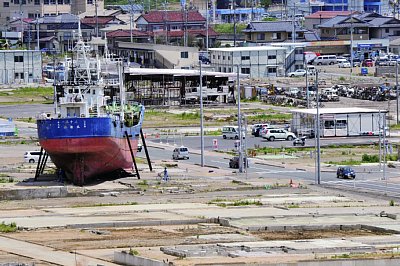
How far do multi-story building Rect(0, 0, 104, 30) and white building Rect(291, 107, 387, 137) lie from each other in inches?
2920

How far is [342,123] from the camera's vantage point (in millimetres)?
65875

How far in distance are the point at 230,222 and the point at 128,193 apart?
8541 mm

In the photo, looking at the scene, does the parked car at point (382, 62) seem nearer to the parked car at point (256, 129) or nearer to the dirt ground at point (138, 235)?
the parked car at point (256, 129)

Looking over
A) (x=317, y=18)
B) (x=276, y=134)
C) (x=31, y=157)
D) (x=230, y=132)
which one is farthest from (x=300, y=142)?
(x=317, y=18)

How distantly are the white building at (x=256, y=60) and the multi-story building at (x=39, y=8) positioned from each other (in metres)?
38.0

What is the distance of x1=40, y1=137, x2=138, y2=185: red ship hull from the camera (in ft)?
160

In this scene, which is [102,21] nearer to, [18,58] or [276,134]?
[18,58]

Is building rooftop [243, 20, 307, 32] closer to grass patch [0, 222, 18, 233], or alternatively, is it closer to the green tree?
the green tree

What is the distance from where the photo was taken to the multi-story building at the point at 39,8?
138750 millimetres

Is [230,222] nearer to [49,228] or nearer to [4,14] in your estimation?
[49,228]

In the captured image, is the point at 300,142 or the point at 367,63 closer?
the point at 300,142

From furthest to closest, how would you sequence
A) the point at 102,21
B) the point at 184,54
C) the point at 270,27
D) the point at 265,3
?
the point at 265,3, the point at 102,21, the point at 270,27, the point at 184,54

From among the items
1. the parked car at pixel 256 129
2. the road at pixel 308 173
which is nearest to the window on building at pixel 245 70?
the parked car at pixel 256 129

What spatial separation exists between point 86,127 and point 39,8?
91710mm
